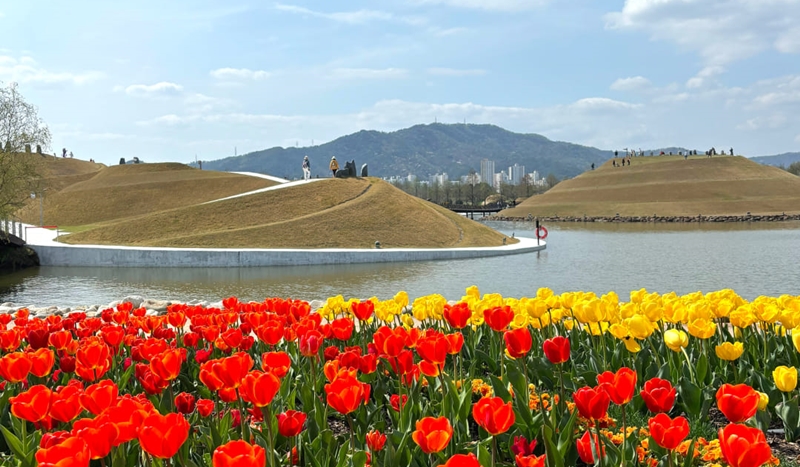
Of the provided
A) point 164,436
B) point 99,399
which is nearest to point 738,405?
point 164,436

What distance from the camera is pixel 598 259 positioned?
32.5 meters

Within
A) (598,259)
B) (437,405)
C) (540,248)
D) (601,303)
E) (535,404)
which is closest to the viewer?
(437,405)

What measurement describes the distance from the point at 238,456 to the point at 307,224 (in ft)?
131

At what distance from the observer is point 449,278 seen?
2623 cm

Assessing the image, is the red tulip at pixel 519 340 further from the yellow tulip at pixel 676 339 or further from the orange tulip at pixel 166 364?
the orange tulip at pixel 166 364

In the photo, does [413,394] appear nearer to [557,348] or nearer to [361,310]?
[557,348]

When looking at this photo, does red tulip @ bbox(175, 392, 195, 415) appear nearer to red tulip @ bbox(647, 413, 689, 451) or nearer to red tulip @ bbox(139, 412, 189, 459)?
red tulip @ bbox(139, 412, 189, 459)

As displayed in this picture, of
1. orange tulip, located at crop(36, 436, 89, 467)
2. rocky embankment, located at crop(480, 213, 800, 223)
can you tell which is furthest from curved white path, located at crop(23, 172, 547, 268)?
rocky embankment, located at crop(480, 213, 800, 223)

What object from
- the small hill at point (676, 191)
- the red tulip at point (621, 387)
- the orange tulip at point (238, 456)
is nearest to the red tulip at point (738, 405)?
the red tulip at point (621, 387)

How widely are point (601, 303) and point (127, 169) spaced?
3096 inches

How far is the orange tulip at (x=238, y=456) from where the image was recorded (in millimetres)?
2084

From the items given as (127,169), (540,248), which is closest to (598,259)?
(540,248)

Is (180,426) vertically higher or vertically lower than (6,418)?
higher

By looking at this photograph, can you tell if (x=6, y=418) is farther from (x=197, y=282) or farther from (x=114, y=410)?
(x=197, y=282)
